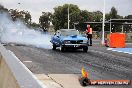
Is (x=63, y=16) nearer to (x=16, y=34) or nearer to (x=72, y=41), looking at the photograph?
(x=16, y=34)

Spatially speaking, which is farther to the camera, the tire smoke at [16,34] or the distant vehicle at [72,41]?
the tire smoke at [16,34]

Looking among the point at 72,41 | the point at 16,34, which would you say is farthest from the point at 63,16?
the point at 72,41

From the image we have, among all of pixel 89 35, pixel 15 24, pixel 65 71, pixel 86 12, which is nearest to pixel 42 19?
pixel 86 12

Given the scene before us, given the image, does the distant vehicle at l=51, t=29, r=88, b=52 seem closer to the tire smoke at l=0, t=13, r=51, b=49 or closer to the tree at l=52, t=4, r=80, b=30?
the tire smoke at l=0, t=13, r=51, b=49

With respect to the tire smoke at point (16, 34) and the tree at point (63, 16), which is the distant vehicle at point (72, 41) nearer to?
the tire smoke at point (16, 34)

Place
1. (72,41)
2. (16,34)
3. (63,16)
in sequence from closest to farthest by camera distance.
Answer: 1. (72,41)
2. (16,34)
3. (63,16)

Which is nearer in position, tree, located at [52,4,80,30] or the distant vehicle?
the distant vehicle

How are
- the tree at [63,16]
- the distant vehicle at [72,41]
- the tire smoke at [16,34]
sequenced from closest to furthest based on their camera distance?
the distant vehicle at [72,41] < the tire smoke at [16,34] < the tree at [63,16]

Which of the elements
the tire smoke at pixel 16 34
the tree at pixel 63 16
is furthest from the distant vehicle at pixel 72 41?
the tree at pixel 63 16

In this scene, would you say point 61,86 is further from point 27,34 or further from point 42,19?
point 42,19

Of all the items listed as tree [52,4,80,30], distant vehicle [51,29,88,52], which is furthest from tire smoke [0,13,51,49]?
tree [52,4,80,30]

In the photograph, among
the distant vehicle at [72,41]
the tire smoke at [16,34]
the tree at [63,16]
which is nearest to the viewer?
the distant vehicle at [72,41]

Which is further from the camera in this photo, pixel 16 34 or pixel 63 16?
pixel 63 16

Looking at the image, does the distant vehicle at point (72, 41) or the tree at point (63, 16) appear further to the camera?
the tree at point (63, 16)
